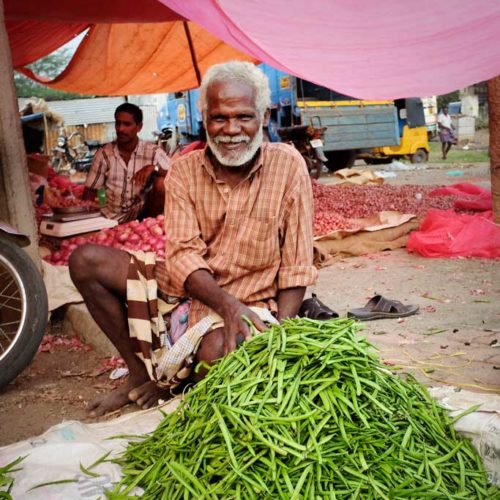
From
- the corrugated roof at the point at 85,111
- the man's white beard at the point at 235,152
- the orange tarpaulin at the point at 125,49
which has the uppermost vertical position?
the corrugated roof at the point at 85,111

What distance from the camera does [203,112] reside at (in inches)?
114

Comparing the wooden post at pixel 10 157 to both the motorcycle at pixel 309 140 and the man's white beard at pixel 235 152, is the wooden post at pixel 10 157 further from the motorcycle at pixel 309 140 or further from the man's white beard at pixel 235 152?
the motorcycle at pixel 309 140

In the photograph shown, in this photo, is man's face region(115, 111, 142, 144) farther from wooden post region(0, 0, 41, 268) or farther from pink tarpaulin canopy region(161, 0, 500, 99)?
pink tarpaulin canopy region(161, 0, 500, 99)

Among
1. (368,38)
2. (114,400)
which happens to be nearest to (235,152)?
(368,38)

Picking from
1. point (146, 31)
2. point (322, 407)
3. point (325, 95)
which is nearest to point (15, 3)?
point (146, 31)

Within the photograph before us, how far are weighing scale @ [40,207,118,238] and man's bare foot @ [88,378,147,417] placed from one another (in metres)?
2.60

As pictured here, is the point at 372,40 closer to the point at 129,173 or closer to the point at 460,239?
the point at 460,239

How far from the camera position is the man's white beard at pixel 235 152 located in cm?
280

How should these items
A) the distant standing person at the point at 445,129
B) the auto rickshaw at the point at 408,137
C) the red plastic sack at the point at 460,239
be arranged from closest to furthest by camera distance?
1. the red plastic sack at the point at 460,239
2. the auto rickshaw at the point at 408,137
3. the distant standing person at the point at 445,129

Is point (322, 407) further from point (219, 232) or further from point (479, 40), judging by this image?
point (479, 40)

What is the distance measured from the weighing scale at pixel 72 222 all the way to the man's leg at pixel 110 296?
2604mm

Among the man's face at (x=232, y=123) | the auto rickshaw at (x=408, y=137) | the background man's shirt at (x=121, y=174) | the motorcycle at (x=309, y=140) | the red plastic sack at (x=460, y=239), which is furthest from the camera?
the auto rickshaw at (x=408, y=137)

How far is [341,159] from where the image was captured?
55.8 ft

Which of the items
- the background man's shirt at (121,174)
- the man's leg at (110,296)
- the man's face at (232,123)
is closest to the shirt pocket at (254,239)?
the man's face at (232,123)
